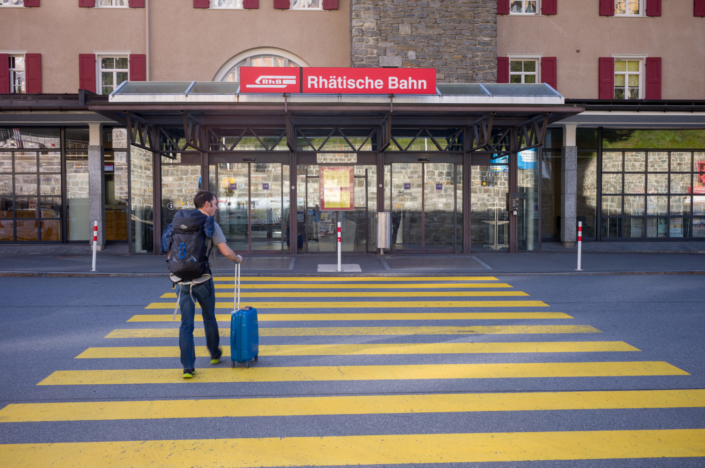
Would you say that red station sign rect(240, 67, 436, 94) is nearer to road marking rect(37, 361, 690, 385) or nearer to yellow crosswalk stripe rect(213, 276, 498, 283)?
yellow crosswalk stripe rect(213, 276, 498, 283)

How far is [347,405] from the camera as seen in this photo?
469cm

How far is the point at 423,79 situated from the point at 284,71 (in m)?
3.64

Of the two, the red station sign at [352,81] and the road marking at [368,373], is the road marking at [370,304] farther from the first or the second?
the red station sign at [352,81]

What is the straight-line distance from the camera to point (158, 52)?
18484mm

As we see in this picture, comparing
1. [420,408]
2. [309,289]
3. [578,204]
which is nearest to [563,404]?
[420,408]

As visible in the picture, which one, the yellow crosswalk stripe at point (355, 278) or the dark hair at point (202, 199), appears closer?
the dark hair at point (202, 199)

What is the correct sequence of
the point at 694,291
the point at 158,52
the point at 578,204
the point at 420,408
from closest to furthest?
the point at 420,408 → the point at 694,291 → the point at 158,52 → the point at 578,204

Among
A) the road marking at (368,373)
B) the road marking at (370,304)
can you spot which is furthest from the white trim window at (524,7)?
the road marking at (368,373)

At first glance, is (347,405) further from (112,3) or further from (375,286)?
(112,3)

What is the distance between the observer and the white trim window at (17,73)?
18.8 meters

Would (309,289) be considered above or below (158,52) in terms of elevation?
below

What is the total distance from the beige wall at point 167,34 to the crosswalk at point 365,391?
40.5 feet

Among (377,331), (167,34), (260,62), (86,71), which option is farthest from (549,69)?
(86,71)

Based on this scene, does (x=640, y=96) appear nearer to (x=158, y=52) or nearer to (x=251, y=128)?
(x=251, y=128)
